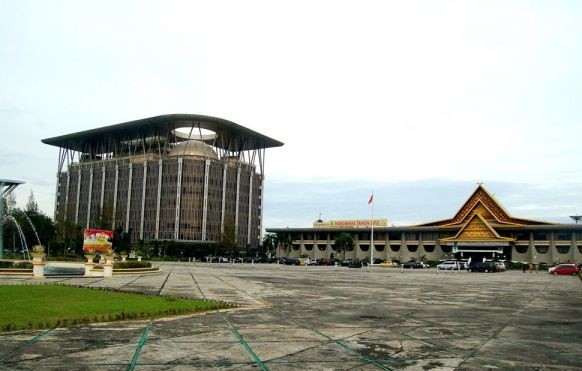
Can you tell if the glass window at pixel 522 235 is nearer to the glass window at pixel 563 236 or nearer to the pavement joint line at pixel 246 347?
the glass window at pixel 563 236

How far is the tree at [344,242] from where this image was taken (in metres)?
119

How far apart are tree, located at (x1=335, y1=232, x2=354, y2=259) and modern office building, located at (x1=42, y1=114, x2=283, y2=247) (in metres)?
27.7

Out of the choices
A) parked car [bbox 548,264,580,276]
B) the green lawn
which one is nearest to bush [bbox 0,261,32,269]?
the green lawn

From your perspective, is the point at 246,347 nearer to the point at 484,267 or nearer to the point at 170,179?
the point at 484,267

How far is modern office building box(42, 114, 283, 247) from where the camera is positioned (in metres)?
133

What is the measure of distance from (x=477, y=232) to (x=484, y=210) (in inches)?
238

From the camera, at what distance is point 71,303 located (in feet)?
57.9

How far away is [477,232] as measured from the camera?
10638 cm

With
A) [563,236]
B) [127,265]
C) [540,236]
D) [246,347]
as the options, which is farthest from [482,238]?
[246,347]

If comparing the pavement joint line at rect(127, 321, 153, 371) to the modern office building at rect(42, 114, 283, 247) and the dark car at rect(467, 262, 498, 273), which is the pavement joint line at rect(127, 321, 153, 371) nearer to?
the dark car at rect(467, 262, 498, 273)

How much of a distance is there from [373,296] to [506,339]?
1245cm

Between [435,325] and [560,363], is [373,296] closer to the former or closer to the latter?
[435,325]

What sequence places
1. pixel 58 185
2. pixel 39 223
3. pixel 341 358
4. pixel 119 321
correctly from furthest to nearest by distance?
1. pixel 58 185
2. pixel 39 223
3. pixel 119 321
4. pixel 341 358

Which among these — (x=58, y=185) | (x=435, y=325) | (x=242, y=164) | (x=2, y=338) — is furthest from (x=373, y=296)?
(x=58, y=185)
